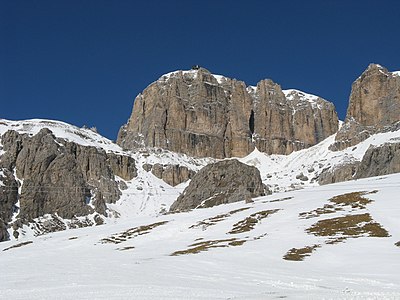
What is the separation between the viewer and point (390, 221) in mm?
55438

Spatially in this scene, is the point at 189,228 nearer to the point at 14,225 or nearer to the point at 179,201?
the point at 179,201

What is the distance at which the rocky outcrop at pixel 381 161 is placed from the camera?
176m

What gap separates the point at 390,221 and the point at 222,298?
146 ft

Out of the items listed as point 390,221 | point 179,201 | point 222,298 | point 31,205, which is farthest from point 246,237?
point 31,205

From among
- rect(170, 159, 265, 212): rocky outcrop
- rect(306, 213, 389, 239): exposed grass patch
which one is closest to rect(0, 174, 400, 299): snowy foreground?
rect(306, 213, 389, 239): exposed grass patch

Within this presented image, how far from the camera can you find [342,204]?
3118 inches

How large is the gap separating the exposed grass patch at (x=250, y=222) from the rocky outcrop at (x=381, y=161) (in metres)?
109

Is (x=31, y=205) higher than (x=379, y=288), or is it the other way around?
(x=31, y=205)

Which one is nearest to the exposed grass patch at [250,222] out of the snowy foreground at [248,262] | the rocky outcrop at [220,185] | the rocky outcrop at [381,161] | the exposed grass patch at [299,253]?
the snowy foreground at [248,262]

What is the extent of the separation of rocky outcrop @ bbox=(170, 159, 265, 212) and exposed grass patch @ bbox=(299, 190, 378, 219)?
53013 mm

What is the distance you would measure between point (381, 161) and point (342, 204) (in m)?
114

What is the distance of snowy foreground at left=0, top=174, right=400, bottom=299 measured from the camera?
1820 centimetres

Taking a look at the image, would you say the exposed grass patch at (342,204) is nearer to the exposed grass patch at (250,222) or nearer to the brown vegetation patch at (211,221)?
the exposed grass patch at (250,222)

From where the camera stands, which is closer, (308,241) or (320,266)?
(320,266)
